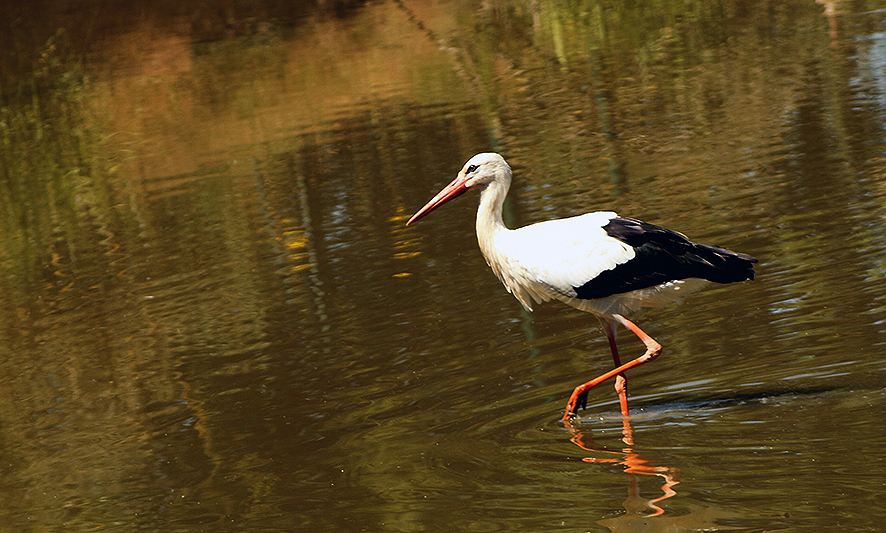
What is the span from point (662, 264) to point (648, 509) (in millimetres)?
1684

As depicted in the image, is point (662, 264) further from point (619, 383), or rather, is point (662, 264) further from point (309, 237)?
point (309, 237)

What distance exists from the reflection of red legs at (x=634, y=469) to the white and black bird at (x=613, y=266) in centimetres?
27

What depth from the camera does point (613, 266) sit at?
6223 mm

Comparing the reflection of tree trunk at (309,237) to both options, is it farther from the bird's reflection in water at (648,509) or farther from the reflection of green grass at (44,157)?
the bird's reflection in water at (648,509)

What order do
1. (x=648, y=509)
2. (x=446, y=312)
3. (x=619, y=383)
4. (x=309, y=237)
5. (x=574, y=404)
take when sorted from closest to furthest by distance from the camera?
(x=648, y=509) < (x=574, y=404) < (x=619, y=383) < (x=446, y=312) < (x=309, y=237)

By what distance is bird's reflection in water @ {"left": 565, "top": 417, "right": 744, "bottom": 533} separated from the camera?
4.73 meters

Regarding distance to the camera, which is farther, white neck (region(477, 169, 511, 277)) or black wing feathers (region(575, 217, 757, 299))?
white neck (region(477, 169, 511, 277))

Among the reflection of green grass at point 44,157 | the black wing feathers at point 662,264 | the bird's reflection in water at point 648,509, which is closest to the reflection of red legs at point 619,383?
the black wing feathers at point 662,264

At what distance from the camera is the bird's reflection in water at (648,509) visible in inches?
186

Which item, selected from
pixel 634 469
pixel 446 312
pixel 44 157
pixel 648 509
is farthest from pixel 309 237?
pixel 44 157

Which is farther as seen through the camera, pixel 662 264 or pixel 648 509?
pixel 662 264

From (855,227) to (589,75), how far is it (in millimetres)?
10045

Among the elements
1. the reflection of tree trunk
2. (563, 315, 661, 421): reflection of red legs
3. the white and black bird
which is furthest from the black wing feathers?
the reflection of tree trunk

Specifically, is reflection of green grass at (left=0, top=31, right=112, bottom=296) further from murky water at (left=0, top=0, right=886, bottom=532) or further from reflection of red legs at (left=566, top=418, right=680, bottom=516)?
reflection of red legs at (left=566, top=418, right=680, bottom=516)
